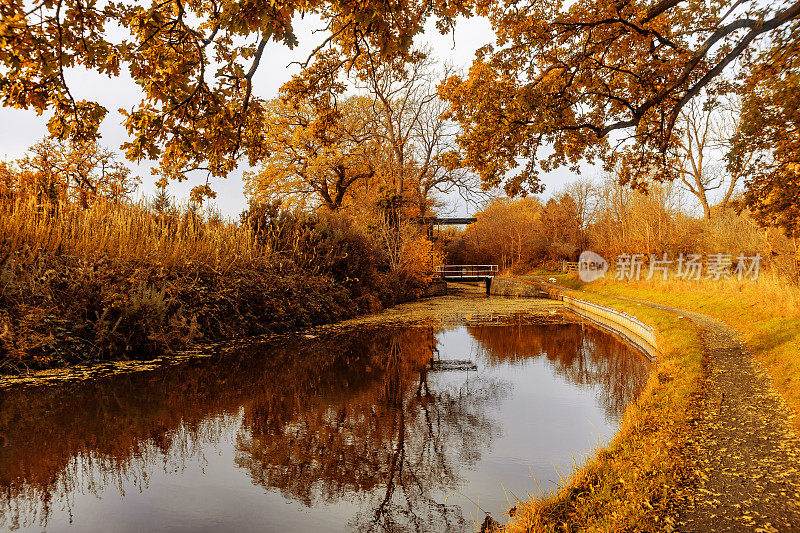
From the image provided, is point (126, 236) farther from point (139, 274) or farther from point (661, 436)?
point (661, 436)

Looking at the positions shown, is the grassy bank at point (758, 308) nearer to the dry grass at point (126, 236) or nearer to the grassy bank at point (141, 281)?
the grassy bank at point (141, 281)

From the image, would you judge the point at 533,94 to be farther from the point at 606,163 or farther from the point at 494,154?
the point at 606,163

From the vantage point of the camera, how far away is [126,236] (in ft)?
36.0

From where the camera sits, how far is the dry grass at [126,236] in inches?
370

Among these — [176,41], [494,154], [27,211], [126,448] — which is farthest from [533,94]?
[27,211]

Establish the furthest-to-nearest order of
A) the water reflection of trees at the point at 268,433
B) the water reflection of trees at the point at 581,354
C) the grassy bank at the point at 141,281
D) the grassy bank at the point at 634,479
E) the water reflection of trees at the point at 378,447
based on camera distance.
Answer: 1. the water reflection of trees at the point at 581,354
2. the grassy bank at the point at 141,281
3. the water reflection of trees at the point at 268,433
4. the water reflection of trees at the point at 378,447
5. the grassy bank at the point at 634,479

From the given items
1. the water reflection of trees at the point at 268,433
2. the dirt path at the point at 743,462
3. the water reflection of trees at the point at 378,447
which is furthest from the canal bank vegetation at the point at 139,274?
the dirt path at the point at 743,462

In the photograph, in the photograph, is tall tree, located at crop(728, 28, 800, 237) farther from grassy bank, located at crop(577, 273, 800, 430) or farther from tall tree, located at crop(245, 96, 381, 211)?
tall tree, located at crop(245, 96, 381, 211)

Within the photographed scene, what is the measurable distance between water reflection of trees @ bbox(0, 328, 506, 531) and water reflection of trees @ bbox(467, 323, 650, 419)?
2048 mm

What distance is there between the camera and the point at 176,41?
5.07m

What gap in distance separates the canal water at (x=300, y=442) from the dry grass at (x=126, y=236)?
3.15 m

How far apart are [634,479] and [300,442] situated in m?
3.60

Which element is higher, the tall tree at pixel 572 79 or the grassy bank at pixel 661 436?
the tall tree at pixel 572 79

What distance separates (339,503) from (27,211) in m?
9.09
